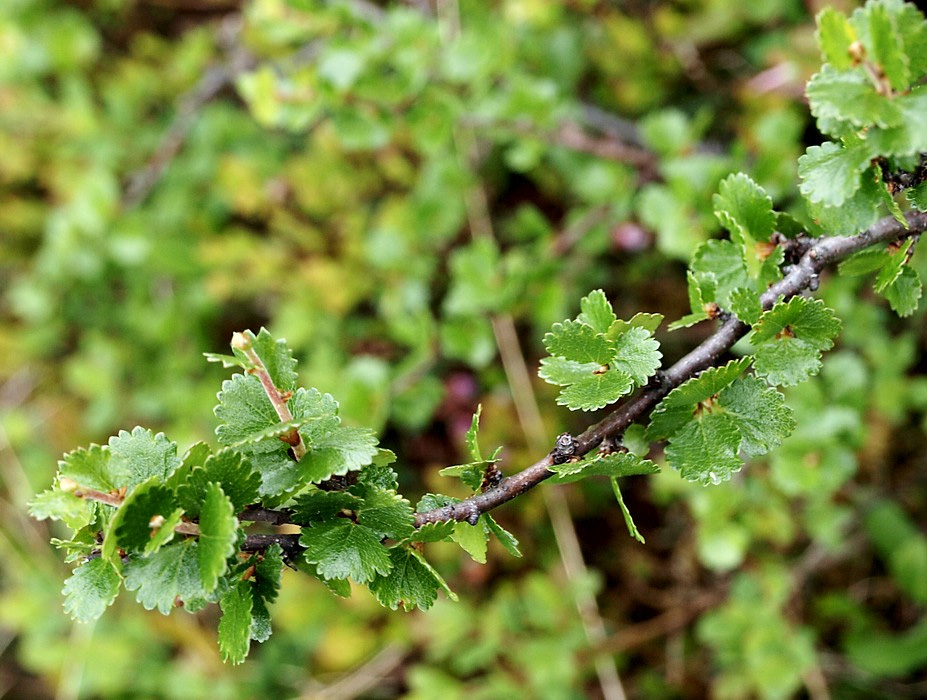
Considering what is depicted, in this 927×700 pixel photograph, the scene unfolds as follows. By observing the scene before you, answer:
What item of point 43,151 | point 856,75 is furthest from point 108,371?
point 856,75

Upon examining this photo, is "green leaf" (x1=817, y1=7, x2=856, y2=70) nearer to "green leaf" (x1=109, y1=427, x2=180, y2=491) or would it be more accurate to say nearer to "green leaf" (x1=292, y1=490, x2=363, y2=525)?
"green leaf" (x1=292, y1=490, x2=363, y2=525)

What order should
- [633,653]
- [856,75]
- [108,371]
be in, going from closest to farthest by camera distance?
[856,75] → [633,653] → [108,371]

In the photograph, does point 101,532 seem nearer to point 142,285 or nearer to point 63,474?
point 63,474

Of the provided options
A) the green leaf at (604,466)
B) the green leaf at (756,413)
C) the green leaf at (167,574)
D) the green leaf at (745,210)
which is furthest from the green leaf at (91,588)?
the green leaf at (745,210)

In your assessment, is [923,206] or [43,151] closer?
[923,206]

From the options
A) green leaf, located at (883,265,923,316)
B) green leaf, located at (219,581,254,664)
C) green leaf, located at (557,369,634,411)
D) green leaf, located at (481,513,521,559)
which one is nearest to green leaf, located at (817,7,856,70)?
green leaf, located at (883,265,923,316)

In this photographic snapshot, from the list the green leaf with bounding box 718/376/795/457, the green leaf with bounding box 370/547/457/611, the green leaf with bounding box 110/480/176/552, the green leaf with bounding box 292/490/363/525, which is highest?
the green leaf with bounding box 110/480/176/552

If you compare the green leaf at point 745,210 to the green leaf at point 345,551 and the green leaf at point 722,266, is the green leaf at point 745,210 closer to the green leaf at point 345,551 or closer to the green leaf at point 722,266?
the green leaf at point 722,266
